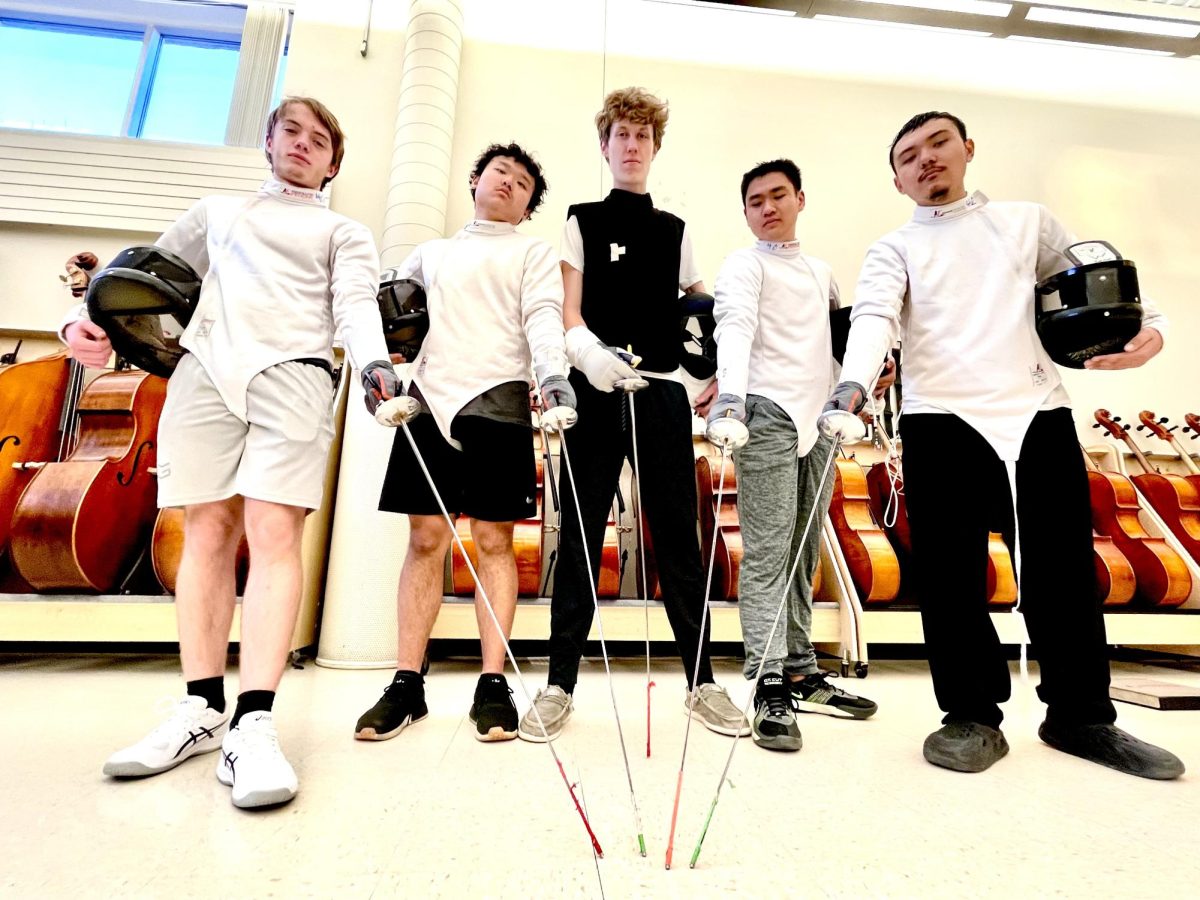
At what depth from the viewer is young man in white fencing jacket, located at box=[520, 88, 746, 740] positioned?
154 centimetres

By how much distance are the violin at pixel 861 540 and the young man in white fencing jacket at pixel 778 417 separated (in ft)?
2.21

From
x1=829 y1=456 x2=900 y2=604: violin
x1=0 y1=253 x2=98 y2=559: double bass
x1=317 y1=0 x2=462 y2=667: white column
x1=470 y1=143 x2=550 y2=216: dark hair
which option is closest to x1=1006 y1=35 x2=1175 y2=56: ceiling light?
x1=829 y1=456 x2=900 y2=604: violin

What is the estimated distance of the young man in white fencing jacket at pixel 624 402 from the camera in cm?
154

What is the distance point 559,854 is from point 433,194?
126 inches

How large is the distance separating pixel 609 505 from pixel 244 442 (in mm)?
820

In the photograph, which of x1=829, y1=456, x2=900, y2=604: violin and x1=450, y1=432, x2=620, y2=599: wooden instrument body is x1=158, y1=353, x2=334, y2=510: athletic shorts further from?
x1=829, y1=456, x2=900, y2=604: violin

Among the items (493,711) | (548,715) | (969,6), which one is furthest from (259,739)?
(969,6)

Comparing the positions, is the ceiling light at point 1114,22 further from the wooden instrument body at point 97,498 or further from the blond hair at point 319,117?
the wooden instrument body at point 97,498

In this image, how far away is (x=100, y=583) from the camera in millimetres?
2119

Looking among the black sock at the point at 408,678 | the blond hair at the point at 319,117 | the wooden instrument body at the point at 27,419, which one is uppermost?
the blond hair at the point at 319,117

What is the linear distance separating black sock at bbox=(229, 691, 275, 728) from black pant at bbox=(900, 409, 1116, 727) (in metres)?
1.31

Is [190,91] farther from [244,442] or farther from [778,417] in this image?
[778,417]

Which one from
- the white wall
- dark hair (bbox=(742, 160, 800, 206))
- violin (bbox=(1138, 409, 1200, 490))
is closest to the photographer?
dark hair (bbox=(742, 160, 800, 206))

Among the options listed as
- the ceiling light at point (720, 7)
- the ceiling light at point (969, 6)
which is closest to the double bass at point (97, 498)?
the ceiling light at point (720, 7)
